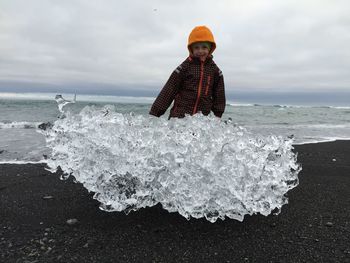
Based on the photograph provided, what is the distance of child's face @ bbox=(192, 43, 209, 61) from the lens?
13.9 feet

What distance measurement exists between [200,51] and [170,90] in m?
0.61

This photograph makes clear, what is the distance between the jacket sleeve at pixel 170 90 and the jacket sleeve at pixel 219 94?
1.71ft

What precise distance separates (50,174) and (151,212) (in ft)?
7.53

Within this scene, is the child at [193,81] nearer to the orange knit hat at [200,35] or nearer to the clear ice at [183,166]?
the orange knit hat at [200,35]

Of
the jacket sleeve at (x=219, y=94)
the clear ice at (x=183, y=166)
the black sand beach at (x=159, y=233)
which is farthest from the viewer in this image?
the jacket sleeve at (x=219, y=94)

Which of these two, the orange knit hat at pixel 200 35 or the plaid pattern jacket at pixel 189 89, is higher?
the orange knit hat at pixel 200 35

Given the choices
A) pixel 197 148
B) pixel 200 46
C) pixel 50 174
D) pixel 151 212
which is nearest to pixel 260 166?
pixel 197 148

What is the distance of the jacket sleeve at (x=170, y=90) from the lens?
4207 millimetres

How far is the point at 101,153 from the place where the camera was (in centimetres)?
311

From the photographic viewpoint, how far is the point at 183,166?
284 centimetres

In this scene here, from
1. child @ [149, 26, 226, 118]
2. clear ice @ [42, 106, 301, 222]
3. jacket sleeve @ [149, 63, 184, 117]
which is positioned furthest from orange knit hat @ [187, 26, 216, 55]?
clear ice @ [42, 106, 301, 222]

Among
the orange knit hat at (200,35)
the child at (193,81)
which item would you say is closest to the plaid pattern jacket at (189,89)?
the child at (193,81)

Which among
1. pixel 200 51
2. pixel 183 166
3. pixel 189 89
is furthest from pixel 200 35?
pixel 183 166

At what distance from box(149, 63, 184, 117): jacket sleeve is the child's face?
24 centimetres
